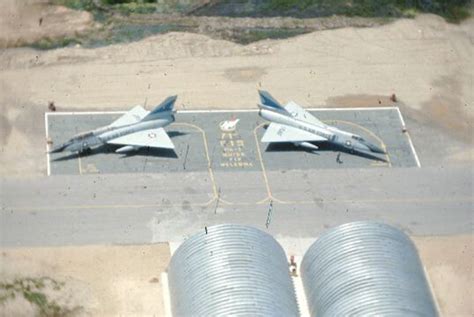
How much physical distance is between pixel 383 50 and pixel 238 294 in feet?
118

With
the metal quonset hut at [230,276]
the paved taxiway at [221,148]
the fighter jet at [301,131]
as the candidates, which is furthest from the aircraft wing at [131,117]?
the metal quonset hut at [230,276]

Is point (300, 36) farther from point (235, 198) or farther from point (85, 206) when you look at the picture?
point (85, 206)

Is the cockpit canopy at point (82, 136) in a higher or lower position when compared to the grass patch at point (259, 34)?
higher

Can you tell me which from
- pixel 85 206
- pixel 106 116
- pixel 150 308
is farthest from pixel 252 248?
pixel 106 116

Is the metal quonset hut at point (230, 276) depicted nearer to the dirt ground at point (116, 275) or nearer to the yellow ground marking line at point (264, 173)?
the dirt ground at point (116, 275)

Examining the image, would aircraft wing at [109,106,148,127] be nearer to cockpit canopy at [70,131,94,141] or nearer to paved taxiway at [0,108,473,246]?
paved taxiway at [0,108,473,246]

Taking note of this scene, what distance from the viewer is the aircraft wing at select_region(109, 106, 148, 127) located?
6241 centimetres

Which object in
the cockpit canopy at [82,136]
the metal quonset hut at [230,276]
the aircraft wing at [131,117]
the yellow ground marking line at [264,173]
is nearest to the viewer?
the metal quonset hut at [230,276]

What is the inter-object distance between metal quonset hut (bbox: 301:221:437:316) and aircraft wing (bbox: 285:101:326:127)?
15.9 metres

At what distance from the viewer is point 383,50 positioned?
74375 mm

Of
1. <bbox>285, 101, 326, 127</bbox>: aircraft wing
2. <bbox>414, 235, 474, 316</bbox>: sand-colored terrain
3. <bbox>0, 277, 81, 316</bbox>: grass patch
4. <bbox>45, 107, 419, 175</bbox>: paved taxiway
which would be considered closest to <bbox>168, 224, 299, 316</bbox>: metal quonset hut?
<bbox>0, 277, 81, 316</bbox>: grass patch

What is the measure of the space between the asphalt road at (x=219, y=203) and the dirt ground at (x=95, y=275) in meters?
1.04

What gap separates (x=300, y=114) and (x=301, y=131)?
6.21 ft

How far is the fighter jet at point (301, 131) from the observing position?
6275 centimetres
